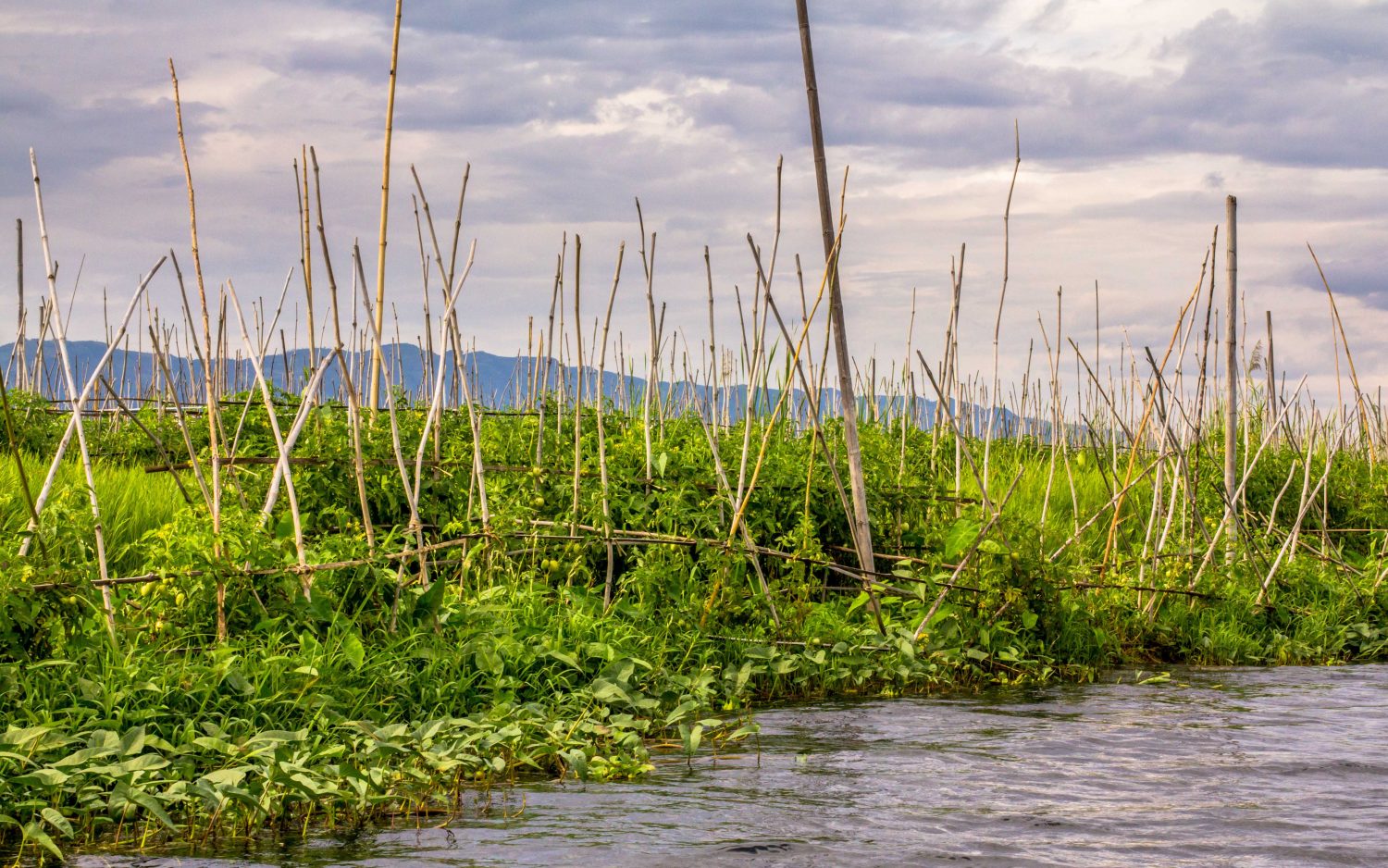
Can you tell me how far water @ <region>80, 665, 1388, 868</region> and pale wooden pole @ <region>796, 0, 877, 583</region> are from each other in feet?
2.64

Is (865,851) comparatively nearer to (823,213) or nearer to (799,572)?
(799,572)

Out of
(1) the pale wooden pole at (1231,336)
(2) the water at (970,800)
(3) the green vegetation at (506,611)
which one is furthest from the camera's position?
(1) the pale wooden pole at (1231,336)

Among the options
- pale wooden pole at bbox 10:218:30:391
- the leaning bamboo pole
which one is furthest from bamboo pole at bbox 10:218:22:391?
the leaning bamboo pole

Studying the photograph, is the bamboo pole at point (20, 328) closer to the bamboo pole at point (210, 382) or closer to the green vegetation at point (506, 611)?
the green vegetation at point (506, 611)

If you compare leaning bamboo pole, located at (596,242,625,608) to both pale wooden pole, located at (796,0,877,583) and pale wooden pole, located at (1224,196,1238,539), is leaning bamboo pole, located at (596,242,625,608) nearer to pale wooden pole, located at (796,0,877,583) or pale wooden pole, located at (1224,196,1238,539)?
pale wooden pole, located at (796,0,877,583)

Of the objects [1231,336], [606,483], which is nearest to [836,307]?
[606,483]

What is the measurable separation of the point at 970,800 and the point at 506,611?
2021mm

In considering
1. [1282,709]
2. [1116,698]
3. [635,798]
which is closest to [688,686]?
[635,798]

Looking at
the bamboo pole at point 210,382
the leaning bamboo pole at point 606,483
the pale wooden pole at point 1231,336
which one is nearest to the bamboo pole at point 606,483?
the leaning bamboo pole at point 606,483

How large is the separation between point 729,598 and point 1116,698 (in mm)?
1682

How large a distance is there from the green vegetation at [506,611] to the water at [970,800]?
0.76 feet

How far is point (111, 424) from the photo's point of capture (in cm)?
836

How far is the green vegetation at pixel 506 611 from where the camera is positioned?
3.22 m

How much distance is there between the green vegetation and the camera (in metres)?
3.22
